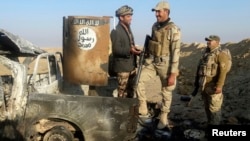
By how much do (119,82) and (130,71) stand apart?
0.96 ft

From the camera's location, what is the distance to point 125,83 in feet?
23.3

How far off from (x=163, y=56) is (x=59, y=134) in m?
2.44

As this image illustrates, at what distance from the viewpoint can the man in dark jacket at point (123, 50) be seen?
6836 mm

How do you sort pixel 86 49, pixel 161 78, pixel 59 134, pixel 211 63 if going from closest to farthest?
pixel 59 134 → pixel 86 49 → pixel 211 63 → pixel 161 78

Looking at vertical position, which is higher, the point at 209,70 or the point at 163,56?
the point at 163,56

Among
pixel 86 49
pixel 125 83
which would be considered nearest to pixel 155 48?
pixel 125 83

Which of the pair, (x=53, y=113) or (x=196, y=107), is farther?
(x=196, y=107)

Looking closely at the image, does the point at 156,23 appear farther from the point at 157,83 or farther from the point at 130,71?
the point at 157,83

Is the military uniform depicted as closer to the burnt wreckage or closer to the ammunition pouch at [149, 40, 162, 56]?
the ammunition pouch at [149, 40, 162, 56]

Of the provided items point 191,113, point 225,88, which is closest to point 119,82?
point 191,113

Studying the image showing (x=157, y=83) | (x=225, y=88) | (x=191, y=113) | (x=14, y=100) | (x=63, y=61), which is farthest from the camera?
(x=157, y=83)

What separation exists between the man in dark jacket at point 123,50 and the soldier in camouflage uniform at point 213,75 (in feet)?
4.13

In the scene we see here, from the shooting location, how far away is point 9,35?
18.0 feet

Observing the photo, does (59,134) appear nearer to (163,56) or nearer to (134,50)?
(134,50)
